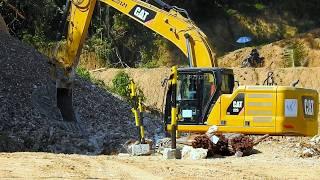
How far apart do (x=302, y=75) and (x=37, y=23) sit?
12969mm

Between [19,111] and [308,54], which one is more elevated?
[308,54]

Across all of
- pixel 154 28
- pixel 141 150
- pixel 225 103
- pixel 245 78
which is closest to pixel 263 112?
pixel 225 103

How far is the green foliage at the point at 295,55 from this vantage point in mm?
36781

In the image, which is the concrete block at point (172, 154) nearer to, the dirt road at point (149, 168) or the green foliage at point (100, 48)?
the dirt road at point (149, 168)

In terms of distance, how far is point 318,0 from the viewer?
146ft

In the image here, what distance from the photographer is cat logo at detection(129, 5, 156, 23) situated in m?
16.4

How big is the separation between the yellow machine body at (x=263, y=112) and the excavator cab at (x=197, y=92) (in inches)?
6.9

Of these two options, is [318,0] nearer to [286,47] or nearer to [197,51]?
[286,47]

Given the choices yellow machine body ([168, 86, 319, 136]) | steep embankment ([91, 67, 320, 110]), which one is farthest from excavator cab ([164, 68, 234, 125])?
steep embankment ([91, 67, 320, 110])

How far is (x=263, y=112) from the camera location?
1352 centimetres

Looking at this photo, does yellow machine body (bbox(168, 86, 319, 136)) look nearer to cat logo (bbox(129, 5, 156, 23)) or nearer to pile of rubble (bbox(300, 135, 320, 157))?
pile of rubble (bbox(300, 135, 320, 157))

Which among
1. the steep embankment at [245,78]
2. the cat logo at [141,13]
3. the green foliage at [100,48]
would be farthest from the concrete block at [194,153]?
the green foliage at [100,48]

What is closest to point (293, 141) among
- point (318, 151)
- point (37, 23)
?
point (318, 151)

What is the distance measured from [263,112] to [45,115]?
665 cm
